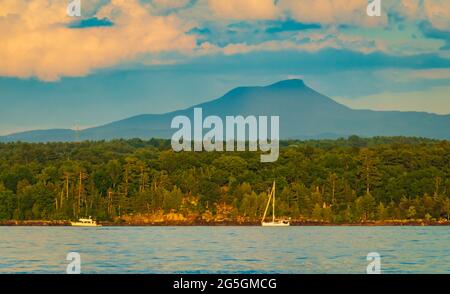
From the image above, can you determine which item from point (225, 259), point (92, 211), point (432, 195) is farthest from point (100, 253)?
point (432, 195)

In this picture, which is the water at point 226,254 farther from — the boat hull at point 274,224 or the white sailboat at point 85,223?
the white sailboat at point 85,223

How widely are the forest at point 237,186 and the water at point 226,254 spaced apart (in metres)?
42.8

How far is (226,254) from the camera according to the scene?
6444 cm

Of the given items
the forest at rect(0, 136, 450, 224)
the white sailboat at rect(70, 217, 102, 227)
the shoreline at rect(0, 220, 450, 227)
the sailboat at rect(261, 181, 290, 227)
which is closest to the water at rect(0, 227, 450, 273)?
the sailboat at rect(261, 181, 290, 227)

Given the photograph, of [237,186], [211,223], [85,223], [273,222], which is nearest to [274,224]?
[273,222]

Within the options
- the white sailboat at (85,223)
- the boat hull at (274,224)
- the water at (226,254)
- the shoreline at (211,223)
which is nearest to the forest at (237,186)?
the shoreline at (211,223)

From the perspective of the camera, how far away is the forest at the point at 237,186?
13075cm

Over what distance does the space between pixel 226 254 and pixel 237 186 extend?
71.8 meters

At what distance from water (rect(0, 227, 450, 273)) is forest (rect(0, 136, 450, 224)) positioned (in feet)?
140

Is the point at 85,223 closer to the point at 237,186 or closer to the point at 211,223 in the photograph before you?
the point at 211,223

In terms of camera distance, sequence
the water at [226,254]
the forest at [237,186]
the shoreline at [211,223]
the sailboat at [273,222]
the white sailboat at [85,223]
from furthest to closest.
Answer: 1. the forest at [237,186]
2. the white sailboat at [85,223]
3. the shoreline at [211,223]
4. the sailboat at [273,222]
5. the water at [226,254]

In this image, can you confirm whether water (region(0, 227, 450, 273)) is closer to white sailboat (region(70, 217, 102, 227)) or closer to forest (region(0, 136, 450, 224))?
white sailboat (region(70, 217, 102, 227))

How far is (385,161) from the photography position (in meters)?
144

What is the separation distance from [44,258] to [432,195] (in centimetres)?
8259
